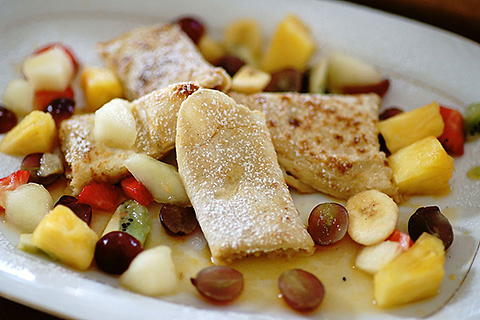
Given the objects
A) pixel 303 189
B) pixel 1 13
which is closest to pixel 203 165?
pixel 303 189

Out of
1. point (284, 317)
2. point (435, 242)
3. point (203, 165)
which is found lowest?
point (284, 317)

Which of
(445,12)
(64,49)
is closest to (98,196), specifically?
(64,49)

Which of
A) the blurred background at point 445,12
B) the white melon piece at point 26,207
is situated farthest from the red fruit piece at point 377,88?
the white melon piece at point 26,207

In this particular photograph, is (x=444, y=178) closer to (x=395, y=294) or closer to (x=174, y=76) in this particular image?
(x=395, y=294)

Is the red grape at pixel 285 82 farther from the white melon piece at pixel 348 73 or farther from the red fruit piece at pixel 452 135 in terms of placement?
the red fruit piece at pixel 452 135

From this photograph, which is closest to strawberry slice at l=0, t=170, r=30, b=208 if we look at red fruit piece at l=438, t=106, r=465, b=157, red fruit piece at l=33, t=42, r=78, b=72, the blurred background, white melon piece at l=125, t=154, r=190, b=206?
white melon piece at l=125, t=154, r=190, b=206

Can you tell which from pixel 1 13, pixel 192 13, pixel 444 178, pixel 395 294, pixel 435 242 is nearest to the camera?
pixel 395 294
